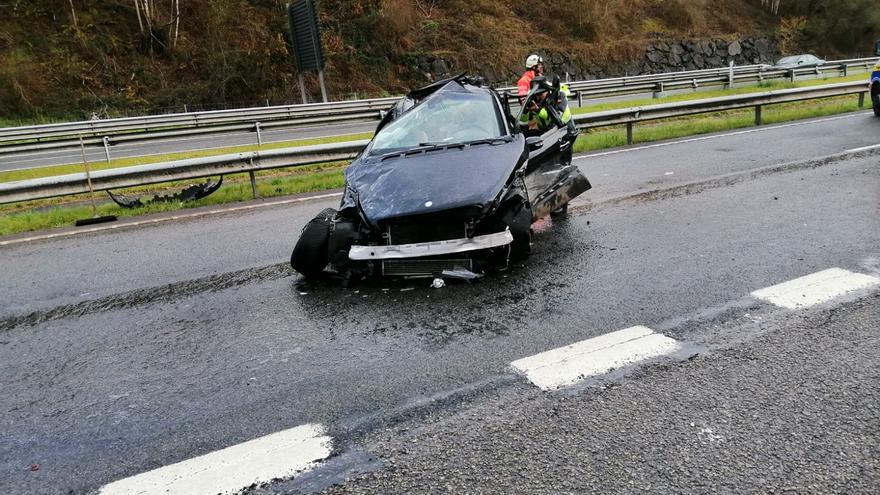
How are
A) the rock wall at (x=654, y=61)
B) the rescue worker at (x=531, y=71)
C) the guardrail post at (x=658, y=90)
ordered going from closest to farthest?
the rescue worker at (x=531, y=71), the guardrail post at (x=658, y=90), the rock wall at (x=654, y=61)

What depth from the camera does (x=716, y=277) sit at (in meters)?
4.75

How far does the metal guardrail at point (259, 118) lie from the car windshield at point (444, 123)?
5.85 m

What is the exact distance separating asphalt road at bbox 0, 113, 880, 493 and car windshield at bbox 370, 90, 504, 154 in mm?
1303

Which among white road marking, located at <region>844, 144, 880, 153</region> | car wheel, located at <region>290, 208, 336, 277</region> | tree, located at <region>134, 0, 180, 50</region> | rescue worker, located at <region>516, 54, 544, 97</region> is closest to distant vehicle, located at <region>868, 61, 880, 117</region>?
white road marking, located at <region>844, 144, 880, 153</region>

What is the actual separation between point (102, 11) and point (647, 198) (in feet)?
105

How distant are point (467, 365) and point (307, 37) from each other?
991 inches

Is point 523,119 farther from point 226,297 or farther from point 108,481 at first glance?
point 108,481

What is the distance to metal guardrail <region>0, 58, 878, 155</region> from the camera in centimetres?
1759

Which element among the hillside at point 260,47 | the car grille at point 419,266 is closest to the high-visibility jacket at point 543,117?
the car grille at point 419,266

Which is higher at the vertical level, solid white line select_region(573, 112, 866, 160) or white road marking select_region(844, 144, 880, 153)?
solid white line select_region(573, 112, 866, 160)

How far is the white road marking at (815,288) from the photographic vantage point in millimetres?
4152

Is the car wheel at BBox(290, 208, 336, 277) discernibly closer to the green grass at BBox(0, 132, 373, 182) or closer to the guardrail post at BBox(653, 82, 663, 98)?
the green grass at BBox(0, 132, 373, 182)

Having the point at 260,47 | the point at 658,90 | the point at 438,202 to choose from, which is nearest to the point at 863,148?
the point at 438,202

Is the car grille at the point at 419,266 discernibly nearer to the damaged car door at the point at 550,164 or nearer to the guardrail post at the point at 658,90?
the damaged car door at the point at 550,164
